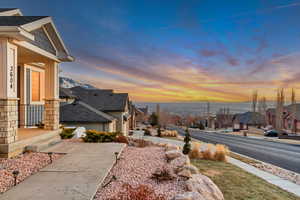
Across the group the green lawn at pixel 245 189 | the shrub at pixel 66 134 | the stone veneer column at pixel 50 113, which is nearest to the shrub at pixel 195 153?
the green lawn at pixel 245 189

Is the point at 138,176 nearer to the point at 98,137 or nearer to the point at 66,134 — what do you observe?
the point at 98,137

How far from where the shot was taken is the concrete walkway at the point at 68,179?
337cm

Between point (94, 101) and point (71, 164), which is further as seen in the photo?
point (94, 101)

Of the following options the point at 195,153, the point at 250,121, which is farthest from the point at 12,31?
the point at 250,121

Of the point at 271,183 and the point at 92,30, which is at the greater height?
the point at 92,30

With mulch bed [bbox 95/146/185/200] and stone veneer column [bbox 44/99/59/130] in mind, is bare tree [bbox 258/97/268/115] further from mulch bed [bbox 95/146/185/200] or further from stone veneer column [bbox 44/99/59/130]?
stone veneer column [bbox 44/99/59/130]

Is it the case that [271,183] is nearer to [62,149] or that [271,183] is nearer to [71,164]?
[71,164]

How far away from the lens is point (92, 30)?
14211mm

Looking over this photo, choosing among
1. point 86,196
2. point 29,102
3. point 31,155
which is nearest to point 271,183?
point 86,196

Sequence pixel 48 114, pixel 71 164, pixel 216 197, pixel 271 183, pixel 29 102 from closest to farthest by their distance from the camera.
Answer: pixel 216 197 < pixel 71 164 < pixel 271 183 < pixel 48 114 < pixel 29 102

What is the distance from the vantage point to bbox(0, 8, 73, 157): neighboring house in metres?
5.50

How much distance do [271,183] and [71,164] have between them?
22.3ft

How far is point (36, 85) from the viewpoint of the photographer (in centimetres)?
1080

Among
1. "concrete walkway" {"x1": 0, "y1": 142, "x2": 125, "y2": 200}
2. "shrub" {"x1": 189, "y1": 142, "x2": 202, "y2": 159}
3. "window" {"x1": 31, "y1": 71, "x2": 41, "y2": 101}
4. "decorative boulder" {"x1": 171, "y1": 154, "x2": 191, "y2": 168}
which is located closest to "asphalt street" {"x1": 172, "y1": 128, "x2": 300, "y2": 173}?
"shrub" {"x1": 189, "y1": 142, "x2": 202, "y2": 159}
